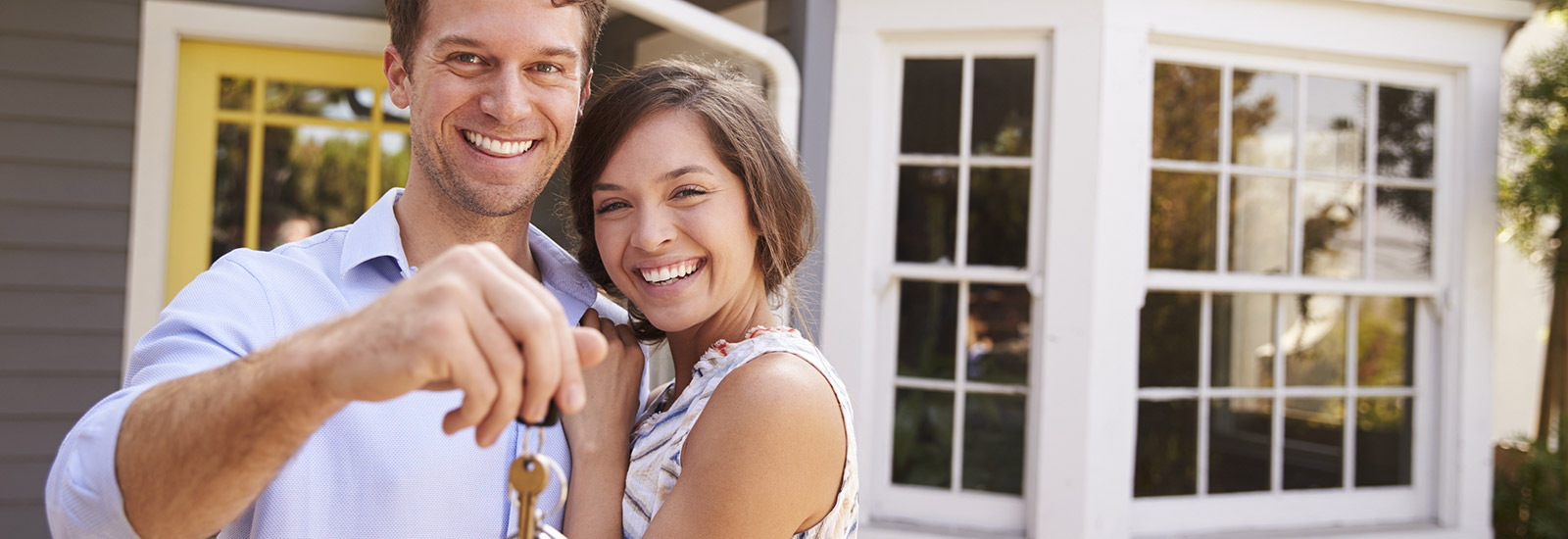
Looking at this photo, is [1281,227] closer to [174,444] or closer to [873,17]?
[873,17]

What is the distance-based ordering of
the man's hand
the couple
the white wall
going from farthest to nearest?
the white wall < the couple < the man's hand

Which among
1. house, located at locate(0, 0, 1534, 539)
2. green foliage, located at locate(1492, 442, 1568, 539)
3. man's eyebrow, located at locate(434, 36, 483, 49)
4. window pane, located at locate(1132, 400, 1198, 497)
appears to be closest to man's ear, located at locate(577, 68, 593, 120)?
man's eyebrow, located at locate(434, 36, 483, 49)

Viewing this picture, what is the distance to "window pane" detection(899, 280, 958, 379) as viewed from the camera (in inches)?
130

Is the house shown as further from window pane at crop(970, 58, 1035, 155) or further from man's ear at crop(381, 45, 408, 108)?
man's ear at crop(381, 45, 408, 108)

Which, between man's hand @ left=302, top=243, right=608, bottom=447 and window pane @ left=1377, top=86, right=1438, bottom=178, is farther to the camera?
window pane @ left=1377, top=86, right=1438, bottom=178

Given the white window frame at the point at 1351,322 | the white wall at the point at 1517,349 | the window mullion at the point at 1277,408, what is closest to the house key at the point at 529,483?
the white window frame at the point at 1351,322

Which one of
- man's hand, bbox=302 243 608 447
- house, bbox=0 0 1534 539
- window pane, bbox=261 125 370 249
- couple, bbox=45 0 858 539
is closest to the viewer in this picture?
man's hand, bbox=302 243 608 447

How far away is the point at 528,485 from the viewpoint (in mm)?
697

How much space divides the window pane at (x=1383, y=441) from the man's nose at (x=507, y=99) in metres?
3.32

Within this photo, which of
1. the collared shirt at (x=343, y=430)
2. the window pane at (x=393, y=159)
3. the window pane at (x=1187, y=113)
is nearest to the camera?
the collared shirt at (x=343, y=430)

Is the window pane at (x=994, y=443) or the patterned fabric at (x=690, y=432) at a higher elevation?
the patterned fabric at (x=690, y=432)

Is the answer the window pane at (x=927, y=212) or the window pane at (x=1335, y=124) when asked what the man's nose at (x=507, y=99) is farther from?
the window pane at (x=1335, y=124)

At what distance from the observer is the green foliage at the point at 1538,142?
11.6ft

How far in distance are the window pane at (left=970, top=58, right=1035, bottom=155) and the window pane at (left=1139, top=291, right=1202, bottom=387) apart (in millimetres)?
649
